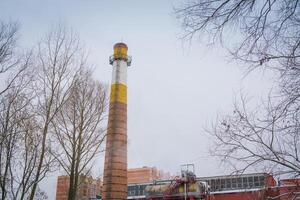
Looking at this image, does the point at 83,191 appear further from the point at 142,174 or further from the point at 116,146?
the point at 142,174

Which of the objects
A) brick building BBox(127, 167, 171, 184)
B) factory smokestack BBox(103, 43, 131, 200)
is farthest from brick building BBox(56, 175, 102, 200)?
brick building BBox(127, 167, 171, 184)

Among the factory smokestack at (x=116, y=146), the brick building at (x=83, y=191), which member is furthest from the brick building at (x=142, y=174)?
the factory smokestack at (x=116, y=146)

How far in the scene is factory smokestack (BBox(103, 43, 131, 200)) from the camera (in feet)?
77.8

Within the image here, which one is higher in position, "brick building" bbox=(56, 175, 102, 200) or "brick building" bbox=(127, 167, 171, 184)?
"brick building" bbox=(127, 167, 171, 184)

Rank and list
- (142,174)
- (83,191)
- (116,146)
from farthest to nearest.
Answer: (142,174) → (83,191) → (116,146)

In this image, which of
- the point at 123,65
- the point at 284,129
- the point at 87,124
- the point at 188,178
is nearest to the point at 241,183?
the point at 188,178

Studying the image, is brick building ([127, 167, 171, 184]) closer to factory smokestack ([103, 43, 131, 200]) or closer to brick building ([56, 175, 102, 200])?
brick building ([56, 175, 102, 200])

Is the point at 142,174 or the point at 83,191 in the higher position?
the point at 142,174

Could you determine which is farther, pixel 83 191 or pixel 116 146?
pixel 83 191

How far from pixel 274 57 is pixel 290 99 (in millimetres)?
682

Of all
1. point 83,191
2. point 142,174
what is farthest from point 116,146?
point 142,174

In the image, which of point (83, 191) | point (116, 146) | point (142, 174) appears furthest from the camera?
point (142, 174)

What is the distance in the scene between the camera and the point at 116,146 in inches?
950

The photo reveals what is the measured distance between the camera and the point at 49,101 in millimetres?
11844
